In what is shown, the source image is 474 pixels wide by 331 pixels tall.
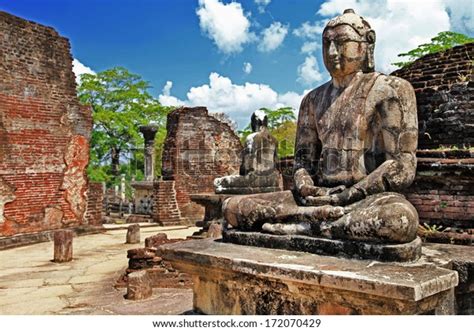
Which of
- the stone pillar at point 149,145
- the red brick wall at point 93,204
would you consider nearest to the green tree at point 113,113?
→ the stone pillar at point 149,145

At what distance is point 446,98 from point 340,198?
511 cm

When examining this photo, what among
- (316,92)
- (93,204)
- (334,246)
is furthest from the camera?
(93,204)

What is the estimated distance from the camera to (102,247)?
26.9 ft

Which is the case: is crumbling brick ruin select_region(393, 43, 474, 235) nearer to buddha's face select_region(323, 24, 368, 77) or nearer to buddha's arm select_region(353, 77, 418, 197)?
buddha's arm select_region(353, 77, 418, 197)

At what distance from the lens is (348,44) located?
9.43 feet

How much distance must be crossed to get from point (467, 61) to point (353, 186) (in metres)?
5.68

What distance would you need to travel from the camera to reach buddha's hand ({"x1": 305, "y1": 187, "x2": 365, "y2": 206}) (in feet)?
8.71

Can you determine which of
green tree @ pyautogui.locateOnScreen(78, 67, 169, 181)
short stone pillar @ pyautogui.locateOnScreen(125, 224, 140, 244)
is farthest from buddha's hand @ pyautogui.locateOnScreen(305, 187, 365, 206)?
green tree @ pyautogui.locateOnScreen(78, 67, 169, 181)

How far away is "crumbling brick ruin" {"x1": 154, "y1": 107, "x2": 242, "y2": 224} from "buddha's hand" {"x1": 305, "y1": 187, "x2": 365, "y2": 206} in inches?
396

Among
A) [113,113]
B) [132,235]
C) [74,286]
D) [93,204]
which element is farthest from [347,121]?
[113,113]

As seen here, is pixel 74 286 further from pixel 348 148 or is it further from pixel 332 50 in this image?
pixel 332 50

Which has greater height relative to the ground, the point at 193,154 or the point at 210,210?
the point at 193,154

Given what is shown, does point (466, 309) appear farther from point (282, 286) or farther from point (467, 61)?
point (467, 61)

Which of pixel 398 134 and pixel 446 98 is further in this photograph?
pixel 446 98
